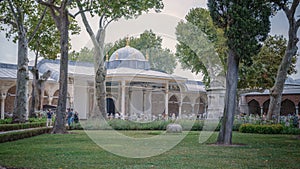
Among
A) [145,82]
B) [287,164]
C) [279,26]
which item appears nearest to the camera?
[287,164]

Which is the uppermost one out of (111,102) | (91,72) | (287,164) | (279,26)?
(279,26)

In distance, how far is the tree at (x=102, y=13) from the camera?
18.9 meters

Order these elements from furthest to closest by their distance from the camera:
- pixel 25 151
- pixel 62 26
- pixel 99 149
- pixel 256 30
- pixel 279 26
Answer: pixel 279 26, pixel 62 26, pixel 256 30, pixel 99 149, pixel 25 151

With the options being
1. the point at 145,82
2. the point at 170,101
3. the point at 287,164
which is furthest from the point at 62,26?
the point at 170,101

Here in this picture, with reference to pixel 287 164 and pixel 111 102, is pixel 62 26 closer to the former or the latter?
pixel 287 164

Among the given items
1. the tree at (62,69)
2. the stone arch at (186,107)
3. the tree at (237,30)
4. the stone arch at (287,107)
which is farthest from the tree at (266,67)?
the tree at (237,30)

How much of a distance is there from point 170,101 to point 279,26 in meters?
13.2

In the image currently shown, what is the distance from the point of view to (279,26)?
28656 millimetres

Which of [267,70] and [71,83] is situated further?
[71,83]

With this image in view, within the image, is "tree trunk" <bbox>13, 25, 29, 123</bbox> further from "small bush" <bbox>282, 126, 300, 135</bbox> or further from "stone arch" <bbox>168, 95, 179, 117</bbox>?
"stone arch" <bbox>168, 95, 179, 117</bbox>

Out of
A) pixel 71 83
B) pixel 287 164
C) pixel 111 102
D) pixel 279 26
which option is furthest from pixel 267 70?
pixel 287 164

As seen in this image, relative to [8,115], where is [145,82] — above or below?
above

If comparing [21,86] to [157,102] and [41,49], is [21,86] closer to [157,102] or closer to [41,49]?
[41,49]

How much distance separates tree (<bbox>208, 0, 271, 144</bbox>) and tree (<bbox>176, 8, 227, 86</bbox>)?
13.8 metres
